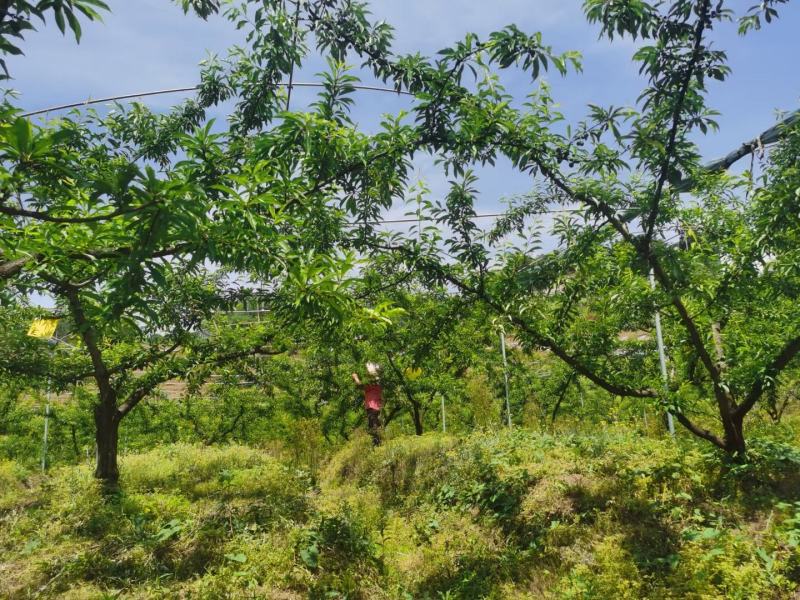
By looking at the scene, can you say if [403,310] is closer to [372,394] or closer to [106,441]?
[106,441]

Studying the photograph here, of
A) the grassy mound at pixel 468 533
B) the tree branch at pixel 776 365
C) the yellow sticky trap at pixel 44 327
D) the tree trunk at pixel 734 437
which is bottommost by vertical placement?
the grassy mound at pixel 468 533

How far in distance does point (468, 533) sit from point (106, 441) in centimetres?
520

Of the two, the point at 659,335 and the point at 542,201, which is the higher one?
the point at 542,201

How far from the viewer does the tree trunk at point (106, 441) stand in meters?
7.44

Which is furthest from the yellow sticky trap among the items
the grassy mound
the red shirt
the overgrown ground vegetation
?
the red shirt

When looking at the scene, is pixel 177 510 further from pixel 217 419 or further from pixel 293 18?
pixel 217 419

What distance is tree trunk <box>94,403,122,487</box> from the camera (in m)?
7.44

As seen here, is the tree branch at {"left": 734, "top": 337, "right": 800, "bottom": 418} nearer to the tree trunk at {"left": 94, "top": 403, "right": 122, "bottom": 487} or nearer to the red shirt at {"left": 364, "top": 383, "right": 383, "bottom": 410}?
the red shirt at {"left": 364, "top": 383, "right": 383, "bottom": 410}


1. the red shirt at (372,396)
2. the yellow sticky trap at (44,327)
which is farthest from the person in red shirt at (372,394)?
the yellow sticky trap at (44,327)

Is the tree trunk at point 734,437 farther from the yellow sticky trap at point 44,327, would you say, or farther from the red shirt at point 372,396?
the red shirt at point 372,396

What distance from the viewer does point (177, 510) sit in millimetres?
6508

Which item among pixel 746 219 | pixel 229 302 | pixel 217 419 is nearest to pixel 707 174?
pixel 746 219

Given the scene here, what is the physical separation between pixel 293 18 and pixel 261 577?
484 centimetres

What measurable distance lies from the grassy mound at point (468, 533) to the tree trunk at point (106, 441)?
30 centimetres
